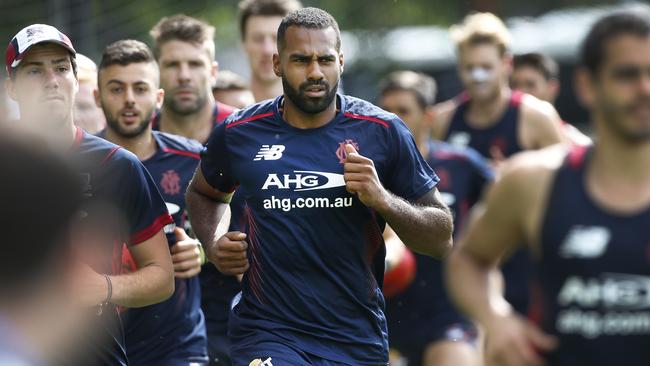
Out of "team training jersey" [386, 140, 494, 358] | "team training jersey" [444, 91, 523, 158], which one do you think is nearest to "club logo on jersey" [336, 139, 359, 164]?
"team training jersey" [386, 140, 494, 358]

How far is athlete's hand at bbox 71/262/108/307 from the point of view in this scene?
18.9ft

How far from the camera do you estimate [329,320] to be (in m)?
6.37

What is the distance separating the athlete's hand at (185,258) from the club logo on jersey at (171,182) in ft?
1.89

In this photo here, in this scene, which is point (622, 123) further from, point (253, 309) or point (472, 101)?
point (472, 101)

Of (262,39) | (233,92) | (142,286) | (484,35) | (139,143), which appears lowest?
(142,286)

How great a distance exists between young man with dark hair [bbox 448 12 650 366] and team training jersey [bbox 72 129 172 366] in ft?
6.52

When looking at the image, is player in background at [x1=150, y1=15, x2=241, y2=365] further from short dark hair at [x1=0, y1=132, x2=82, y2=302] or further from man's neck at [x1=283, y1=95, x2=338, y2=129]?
short dark hair at [x1=0, y1=132, x2=82, y2=302]

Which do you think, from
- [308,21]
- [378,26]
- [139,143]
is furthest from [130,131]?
[378,26]

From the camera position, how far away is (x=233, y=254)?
651cm

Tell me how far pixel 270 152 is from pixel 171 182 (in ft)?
4.79

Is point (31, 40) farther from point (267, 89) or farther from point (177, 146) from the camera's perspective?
point (267, 89)

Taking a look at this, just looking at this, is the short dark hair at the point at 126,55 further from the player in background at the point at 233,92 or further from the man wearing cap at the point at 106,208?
the player in background at the point at 233,92

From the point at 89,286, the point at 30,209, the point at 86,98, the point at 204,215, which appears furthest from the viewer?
the point at 86,98

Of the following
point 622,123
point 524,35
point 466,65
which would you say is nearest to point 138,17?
point 466,65
